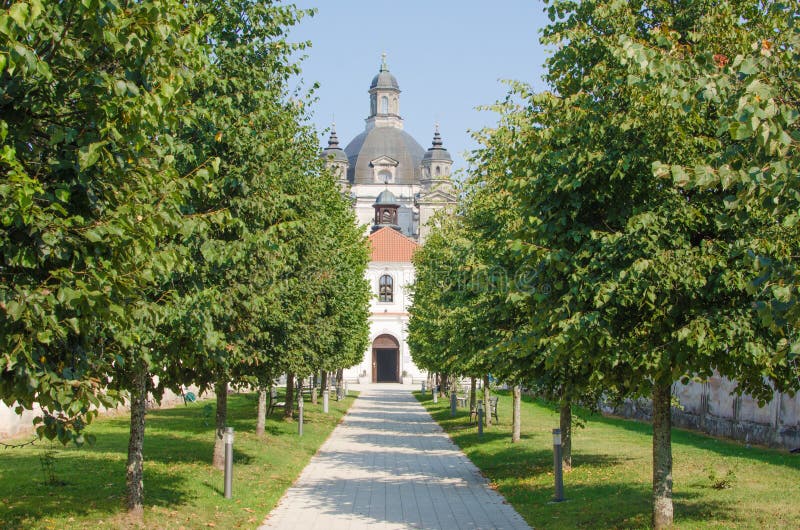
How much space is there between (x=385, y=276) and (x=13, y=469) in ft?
244

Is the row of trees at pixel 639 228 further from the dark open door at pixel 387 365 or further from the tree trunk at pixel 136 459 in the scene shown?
the dark open door at pixel 387 365

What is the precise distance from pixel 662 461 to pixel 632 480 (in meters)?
4.97

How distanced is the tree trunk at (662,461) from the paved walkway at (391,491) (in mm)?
2296

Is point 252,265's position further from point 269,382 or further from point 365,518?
point 269,382

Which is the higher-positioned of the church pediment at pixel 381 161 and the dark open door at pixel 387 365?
the church pediment at pixel 381 161

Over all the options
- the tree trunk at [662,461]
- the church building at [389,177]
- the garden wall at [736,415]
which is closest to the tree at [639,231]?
the tree trunk at [662,461]

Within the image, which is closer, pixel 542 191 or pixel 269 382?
pixel 542 191

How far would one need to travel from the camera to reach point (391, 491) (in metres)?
15.6

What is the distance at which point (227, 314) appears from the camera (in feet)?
41.1

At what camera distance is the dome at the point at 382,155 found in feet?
412

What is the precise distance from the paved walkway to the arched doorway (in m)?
61.4

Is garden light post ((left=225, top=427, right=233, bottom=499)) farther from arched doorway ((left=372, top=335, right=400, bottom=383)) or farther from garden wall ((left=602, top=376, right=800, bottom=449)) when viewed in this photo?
arched doorway ((left=372, top=335, right=400, bottom=383))

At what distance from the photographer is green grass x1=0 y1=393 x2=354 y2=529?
11.1 metres

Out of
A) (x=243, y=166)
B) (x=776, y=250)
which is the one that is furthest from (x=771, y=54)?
(x=243, y=166)
